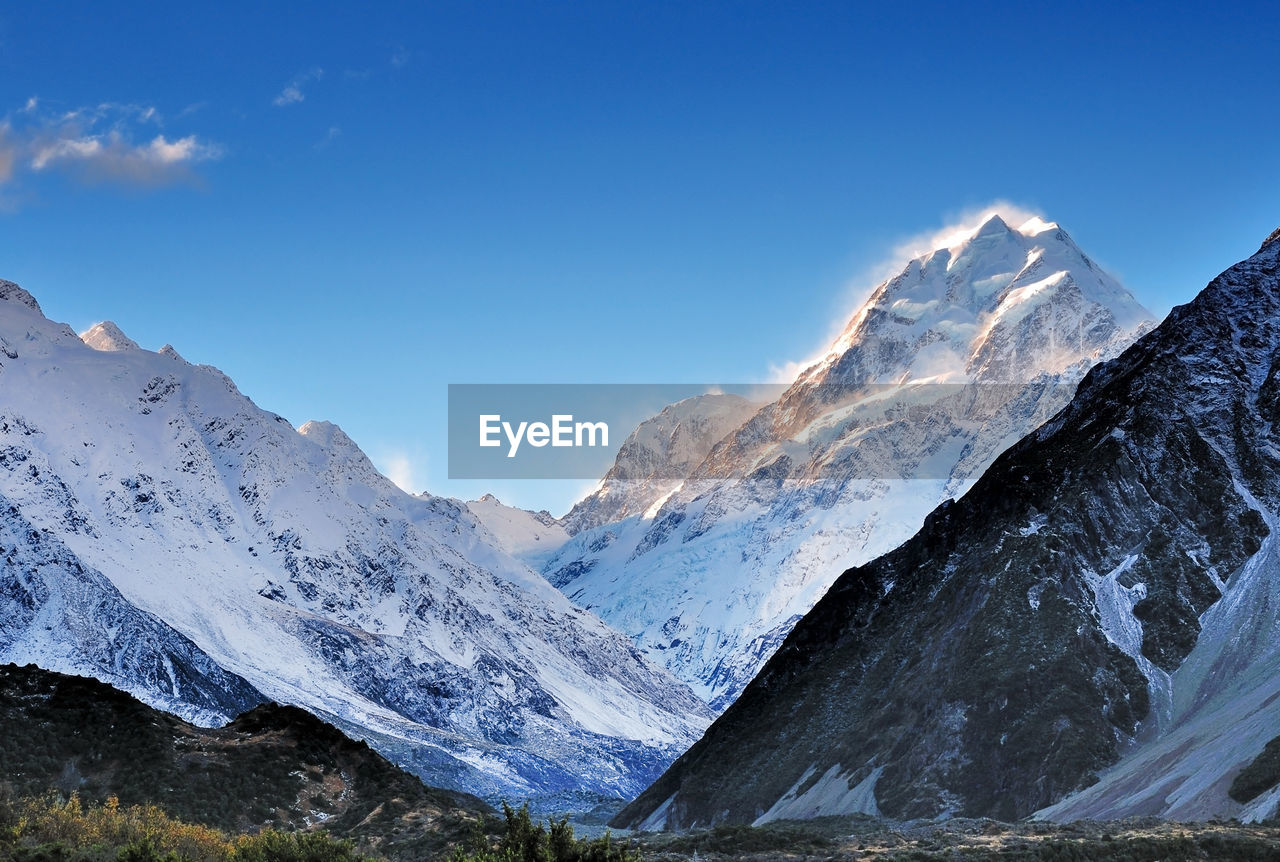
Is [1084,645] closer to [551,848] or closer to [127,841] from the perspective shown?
[127,841]

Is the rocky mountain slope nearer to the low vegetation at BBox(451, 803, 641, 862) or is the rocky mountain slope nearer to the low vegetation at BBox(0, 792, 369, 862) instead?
the low vegetation at BBox(451, 803, 641, 862)

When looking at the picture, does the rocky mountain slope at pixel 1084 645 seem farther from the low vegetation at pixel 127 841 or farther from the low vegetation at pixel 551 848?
the low vegetation at pixel 127 841

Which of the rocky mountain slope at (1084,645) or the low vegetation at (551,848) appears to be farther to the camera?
the rocky mountain slope at (1084,645)

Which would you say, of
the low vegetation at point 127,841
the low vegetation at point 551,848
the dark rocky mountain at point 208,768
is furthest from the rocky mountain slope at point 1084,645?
the low vegetation at point 127,841

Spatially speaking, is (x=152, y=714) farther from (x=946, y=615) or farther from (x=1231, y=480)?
(x=1231, y=480)

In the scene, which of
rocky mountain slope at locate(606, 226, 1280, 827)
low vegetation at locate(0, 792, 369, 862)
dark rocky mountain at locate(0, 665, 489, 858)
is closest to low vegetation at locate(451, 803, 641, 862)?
low vegetation at locate(0, 792, 369, 862)

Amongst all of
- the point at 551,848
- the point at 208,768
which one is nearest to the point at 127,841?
the point at 551,848
